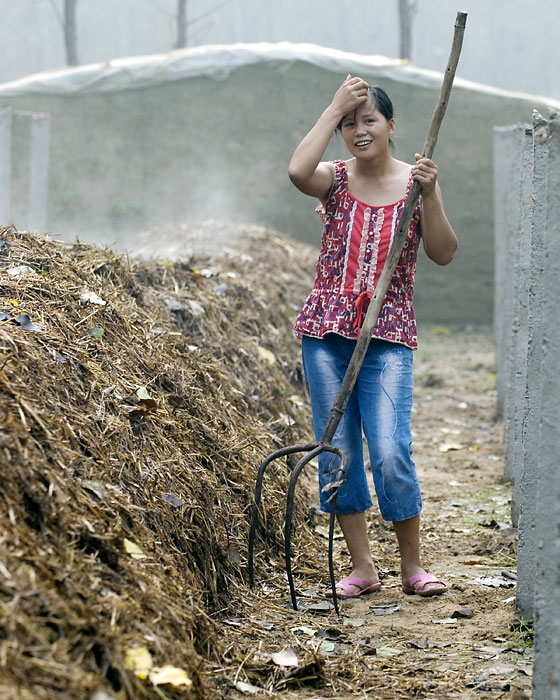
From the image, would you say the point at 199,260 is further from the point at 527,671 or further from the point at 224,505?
the point at 527,671

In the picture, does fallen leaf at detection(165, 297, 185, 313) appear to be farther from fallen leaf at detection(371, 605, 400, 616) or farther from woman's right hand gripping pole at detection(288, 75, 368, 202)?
fallen leaf at detection(371, 605, 400, 616)

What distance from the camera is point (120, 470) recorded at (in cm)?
297

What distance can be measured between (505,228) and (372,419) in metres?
3.49

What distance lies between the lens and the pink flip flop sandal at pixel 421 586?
3.44m

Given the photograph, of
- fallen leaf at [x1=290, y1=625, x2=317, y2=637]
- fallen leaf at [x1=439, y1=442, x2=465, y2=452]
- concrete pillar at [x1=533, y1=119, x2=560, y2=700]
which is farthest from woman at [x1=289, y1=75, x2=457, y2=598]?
fallen leaf at [x1=439, y1=442, x2=465, y2=452]

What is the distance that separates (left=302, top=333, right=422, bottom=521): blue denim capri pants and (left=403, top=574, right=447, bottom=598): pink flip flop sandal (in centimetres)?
26

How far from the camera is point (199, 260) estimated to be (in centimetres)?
664

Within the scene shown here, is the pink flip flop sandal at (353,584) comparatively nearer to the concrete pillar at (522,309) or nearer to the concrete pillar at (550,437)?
the concrete pillar at (522,309)

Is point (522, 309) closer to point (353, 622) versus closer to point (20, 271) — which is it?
point (353, 622)

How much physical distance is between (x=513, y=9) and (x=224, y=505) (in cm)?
2674

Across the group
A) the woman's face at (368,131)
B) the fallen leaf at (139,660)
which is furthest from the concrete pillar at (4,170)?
the fallen leaf at (139,660)

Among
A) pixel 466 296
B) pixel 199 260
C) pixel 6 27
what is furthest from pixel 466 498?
pixel 6 27

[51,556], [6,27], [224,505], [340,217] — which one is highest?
[6,27]

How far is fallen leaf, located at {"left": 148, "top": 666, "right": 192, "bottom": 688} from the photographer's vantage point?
87.4 inches
